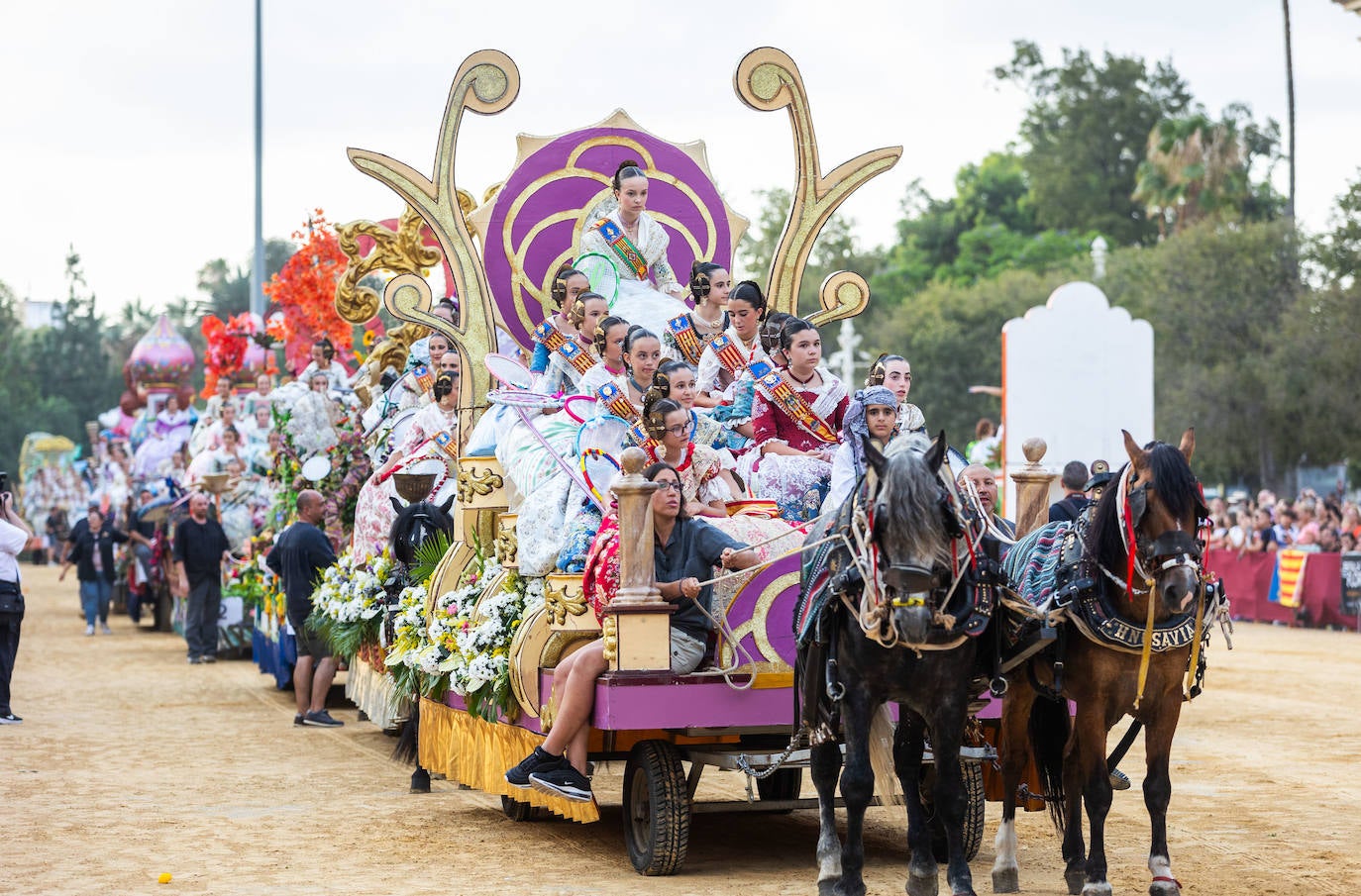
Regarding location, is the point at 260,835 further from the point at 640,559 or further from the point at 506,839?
the point at 640,559

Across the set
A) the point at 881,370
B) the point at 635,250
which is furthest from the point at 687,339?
the point at 881,370

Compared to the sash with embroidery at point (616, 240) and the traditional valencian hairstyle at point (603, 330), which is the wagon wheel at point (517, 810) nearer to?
the traditional valencian hairstyle at point (603, 330)

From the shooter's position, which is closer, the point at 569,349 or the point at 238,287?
the point at 569,349

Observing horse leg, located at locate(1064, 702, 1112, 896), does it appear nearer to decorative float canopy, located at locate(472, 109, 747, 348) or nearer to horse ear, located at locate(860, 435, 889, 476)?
horse ear, located at locate(860, 435, 889, 476)

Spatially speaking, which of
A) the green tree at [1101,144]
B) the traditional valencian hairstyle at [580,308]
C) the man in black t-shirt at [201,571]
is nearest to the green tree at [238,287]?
the green tree at [1101,144]

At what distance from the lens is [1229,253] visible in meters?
40.2

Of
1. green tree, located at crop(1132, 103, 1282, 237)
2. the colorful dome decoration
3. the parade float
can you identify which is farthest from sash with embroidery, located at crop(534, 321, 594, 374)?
green tree, located at crop(1132, 103, 1282, 237)

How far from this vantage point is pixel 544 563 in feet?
28.1

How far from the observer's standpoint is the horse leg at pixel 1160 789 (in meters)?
6.80

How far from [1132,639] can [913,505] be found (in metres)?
1.14

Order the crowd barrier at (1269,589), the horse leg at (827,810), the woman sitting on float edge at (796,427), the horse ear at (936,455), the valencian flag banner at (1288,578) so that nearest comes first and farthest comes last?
1. the horse ear at (936,455)
2. the horse leg at (827,810)
3. the woman sitting on float edge at (796,427)
4. the crowd barrier at (1269,589)
5. the valencian flag banner at (1288,578)

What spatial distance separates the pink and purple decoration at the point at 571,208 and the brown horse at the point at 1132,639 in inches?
191

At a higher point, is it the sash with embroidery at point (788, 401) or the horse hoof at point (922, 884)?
the sash with embroidery at point (788, 401)

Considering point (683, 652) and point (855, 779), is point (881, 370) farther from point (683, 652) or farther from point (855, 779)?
point (855, 779)
